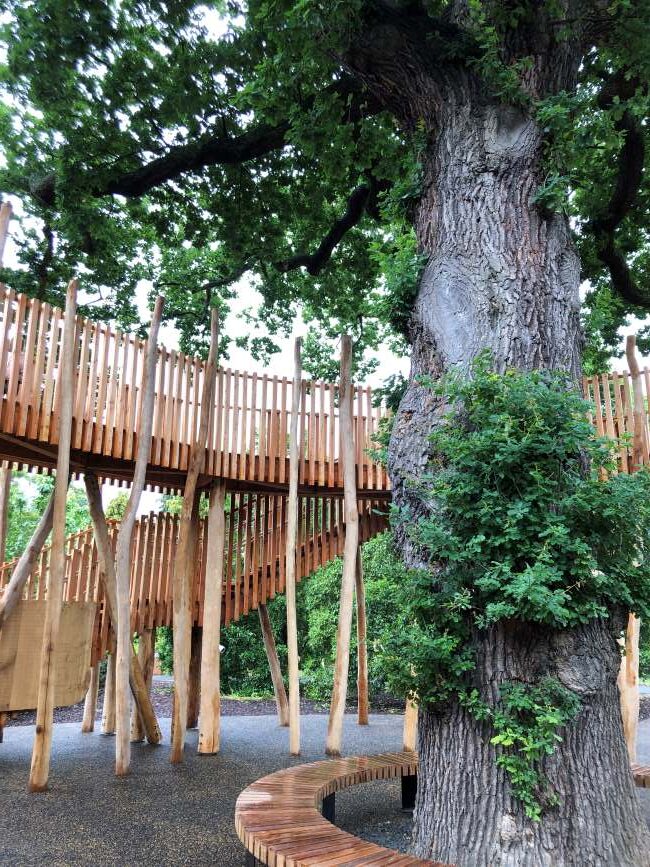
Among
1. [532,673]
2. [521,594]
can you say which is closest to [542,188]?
[521,594]

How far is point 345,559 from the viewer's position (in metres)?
7.64

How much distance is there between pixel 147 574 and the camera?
8.66 m

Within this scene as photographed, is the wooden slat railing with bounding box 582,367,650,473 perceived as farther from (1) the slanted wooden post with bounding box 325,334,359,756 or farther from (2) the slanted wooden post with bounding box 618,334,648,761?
(1) the slanted wooden post with bounding box 325,334,359,756

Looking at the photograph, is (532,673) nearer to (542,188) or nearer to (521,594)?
(521,594)

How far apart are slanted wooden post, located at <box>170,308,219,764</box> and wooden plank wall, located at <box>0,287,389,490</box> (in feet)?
0.52

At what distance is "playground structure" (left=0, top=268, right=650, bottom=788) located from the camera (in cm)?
630

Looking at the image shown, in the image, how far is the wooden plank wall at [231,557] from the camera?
8.34 metres

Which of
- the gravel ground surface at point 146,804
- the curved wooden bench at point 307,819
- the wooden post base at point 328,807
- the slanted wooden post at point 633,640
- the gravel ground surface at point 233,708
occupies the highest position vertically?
the slanted wooden post at point 633,640

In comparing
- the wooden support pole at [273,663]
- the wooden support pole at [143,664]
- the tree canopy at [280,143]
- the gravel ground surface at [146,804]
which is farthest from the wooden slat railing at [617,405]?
the wooden support pole at [143,664]

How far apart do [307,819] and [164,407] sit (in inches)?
189

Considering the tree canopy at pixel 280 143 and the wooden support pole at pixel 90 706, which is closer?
the tree canopy at pixel 280 143

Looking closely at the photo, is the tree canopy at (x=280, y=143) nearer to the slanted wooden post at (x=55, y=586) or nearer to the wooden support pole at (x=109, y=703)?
the slanted wooden post at (x=55, y=586)

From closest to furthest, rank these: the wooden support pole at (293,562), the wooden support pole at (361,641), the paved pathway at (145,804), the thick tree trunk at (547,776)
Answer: the thick tree trunk at (547,776), the paved pathway at (145,804), the wooden support pole at (293,562), the wooden support pole at (361,641)

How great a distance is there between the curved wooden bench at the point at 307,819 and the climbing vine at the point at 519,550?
86 cm
